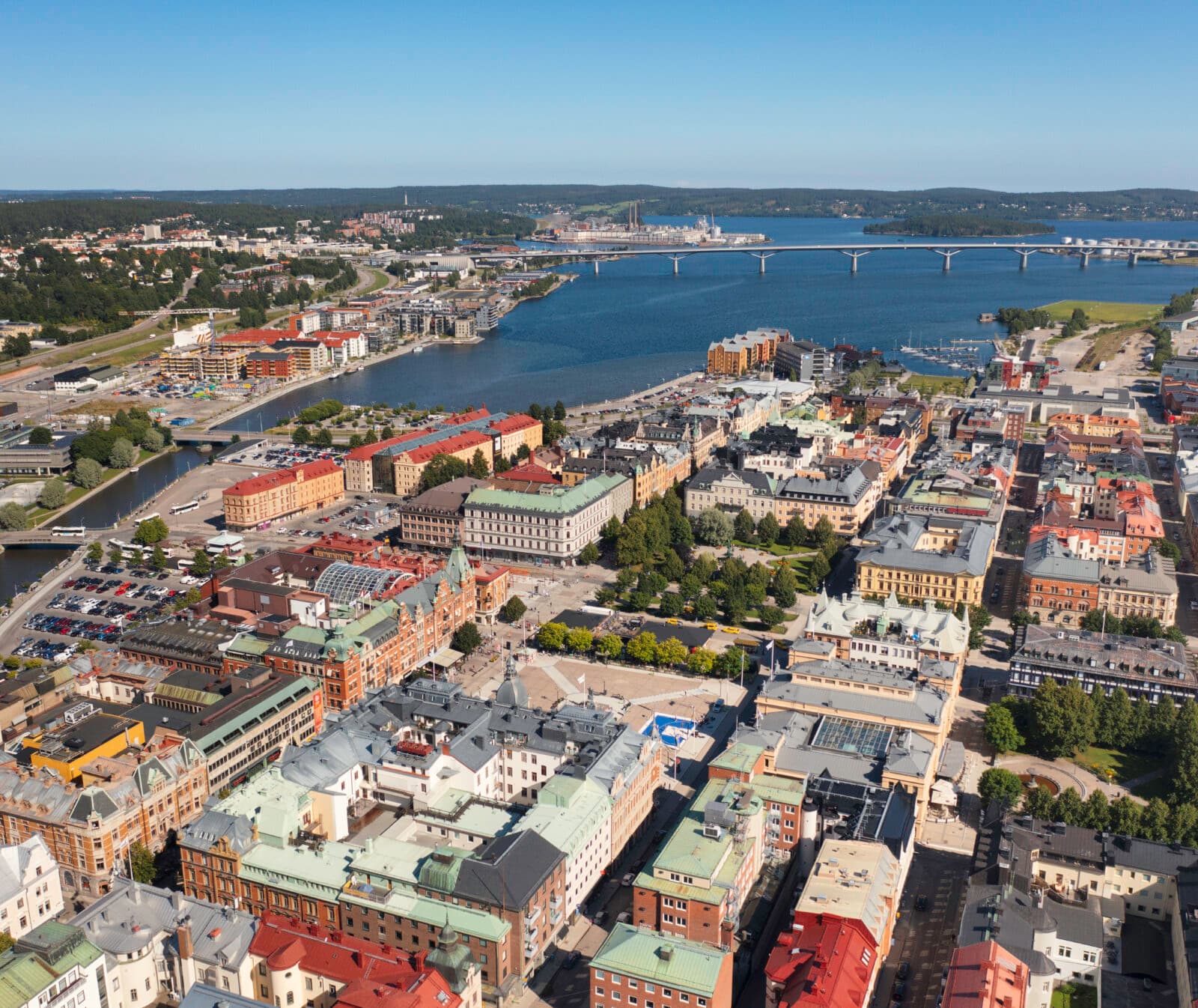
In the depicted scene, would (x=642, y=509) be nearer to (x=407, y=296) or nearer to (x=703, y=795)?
(x=703, y=795)

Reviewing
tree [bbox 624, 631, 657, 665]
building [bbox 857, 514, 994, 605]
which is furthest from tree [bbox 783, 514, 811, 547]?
tree [bbox 624, 631, 657, 665]

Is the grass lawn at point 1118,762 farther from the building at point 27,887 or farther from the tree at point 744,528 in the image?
the building at point 27,887

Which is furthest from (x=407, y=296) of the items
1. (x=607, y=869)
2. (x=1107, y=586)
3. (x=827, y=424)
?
(x=607, y=869)

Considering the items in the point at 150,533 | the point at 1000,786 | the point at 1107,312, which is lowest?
the point at 1000,786

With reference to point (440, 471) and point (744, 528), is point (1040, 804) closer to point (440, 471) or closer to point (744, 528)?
point (744, 528)

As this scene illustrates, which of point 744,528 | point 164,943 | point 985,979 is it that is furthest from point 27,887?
point 744,528
